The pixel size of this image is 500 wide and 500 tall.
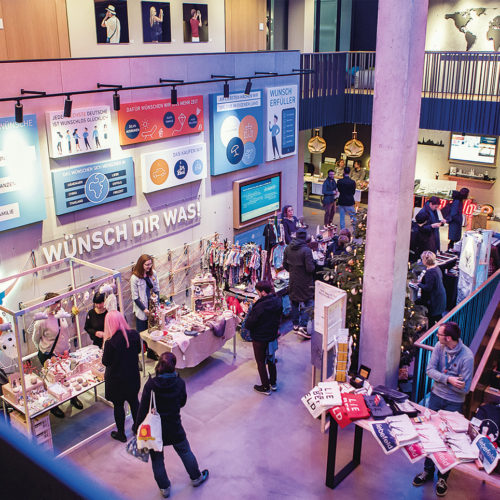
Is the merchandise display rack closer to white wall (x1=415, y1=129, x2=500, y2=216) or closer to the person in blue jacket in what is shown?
the person in blue jacket

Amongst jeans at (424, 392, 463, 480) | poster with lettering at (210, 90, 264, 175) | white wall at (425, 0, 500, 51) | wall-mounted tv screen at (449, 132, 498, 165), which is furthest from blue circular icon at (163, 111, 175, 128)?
white wall at (425, 0, 500, 51)

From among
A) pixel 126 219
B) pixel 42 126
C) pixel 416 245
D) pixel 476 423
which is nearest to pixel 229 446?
pixel 476 423

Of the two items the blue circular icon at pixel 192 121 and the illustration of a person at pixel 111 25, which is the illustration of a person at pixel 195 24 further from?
the blue circular icon at pixel 192 121

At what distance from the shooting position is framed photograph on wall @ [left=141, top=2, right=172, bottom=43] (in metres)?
10.6

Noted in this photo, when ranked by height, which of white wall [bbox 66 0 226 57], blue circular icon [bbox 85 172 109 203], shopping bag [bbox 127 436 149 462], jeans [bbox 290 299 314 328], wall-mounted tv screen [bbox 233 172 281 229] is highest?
white wall [bbox 66 0 226 57]

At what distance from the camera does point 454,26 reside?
1551cm

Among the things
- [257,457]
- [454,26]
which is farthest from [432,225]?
[454,26]

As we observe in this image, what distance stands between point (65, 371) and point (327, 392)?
9.64 ft

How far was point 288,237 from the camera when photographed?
10266mm

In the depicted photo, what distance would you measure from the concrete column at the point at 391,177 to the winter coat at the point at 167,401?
2.52 m

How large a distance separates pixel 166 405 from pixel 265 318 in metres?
1.98

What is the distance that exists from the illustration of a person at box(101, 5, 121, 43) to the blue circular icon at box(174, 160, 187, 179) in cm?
278

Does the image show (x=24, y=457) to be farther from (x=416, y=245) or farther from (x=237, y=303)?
(x=416, y=245)

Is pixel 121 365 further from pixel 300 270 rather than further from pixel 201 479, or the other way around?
pixel 300 270
